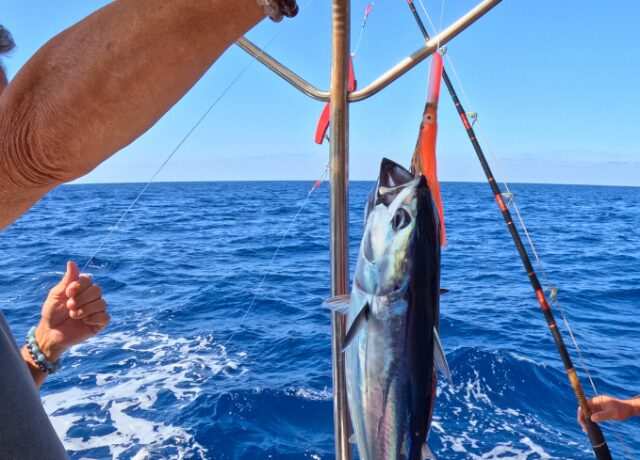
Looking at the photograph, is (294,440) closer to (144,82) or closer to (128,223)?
(144,82)

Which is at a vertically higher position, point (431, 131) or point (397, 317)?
point (431, 131)

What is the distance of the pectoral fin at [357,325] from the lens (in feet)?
3.87

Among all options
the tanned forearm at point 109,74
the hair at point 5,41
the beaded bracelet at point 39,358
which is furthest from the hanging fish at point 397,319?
the beaded bracelet at point 39,358

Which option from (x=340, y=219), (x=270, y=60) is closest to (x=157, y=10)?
(x=340, y=219)

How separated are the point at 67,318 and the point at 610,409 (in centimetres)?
315

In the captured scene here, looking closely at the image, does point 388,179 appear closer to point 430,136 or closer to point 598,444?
point 430,136

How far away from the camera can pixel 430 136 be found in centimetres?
121

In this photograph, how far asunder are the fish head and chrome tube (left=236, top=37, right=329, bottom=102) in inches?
23.7

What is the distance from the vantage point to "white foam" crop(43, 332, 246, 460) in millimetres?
4586

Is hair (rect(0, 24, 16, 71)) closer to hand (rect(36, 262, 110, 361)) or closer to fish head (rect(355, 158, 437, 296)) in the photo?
hand (rect(36, 262, 110, 361))

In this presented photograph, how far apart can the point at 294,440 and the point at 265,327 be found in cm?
336

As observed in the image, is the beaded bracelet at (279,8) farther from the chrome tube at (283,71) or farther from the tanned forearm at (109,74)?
the chrome tube at (283,71)

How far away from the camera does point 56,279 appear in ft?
33.4

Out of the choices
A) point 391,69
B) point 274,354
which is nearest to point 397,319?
point 391,69
